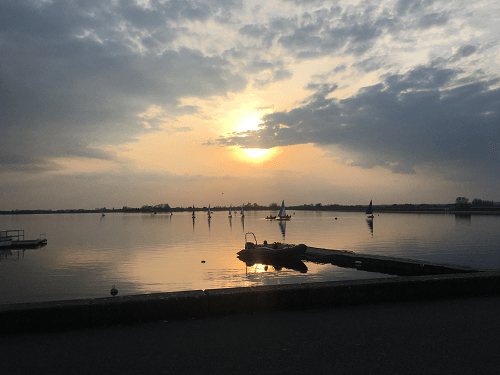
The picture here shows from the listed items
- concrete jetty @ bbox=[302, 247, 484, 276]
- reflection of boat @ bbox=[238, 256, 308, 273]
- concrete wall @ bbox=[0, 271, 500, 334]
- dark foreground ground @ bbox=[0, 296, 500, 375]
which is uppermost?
concrete wall @ bbox=[0, 271, 500, 334]

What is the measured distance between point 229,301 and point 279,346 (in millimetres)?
2221

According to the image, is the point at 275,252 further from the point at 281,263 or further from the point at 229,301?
the point at 229,301

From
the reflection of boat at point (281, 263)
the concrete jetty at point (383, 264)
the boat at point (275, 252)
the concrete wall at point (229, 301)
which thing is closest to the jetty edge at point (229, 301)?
the concrete wall at point (229, 301)

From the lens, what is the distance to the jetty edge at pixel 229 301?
7.10 meters

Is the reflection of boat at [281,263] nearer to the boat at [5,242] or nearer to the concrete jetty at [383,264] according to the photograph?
the concrete jetty at [383,264]

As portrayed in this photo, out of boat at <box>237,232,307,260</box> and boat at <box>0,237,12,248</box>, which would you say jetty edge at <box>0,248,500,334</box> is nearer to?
boat at <box>237,232,307,260</box>

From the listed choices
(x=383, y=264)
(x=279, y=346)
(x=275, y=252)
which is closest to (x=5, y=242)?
(x=275, y=252)

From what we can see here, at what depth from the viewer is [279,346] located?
20.1 feet

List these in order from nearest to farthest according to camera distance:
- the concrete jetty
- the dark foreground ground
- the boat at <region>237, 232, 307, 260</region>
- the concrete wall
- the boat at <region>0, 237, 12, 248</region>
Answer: the dark foreground ground < the concrete wall < the concrete jetty < the boat at <region>237, 232, 307, 260</region> < the boat at <region>0, 237, 12, 248</region>

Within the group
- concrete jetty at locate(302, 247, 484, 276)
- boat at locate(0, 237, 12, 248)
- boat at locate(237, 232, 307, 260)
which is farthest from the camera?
boat at locate(0, 237, 12, 248)

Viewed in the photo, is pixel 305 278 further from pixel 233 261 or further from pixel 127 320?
pixel 127 320

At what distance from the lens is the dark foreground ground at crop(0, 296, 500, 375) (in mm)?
5312

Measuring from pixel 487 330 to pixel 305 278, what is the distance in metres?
28.7

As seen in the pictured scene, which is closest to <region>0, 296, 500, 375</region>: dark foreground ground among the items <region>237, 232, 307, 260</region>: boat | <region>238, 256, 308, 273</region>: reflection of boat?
<region>238, 256, 308, 273</region>: reflection of boat
